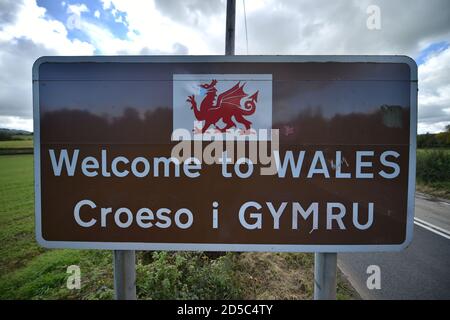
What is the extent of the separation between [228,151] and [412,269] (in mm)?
4689

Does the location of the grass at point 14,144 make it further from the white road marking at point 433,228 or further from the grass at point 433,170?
the grass at point 433,170

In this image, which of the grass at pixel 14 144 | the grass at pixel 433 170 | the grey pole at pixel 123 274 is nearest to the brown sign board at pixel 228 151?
the grey pole at pixel 123 274

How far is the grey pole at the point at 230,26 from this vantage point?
2.60 meters

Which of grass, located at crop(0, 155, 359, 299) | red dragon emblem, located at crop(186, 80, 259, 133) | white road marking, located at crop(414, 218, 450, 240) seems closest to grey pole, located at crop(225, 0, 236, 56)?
red dragon emblem, located at crop(186, 80, 259, 133)

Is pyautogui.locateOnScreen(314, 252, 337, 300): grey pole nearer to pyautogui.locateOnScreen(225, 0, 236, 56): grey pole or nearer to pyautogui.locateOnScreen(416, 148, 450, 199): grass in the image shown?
pyautogui.locateOnScreen(225, 0, 236, 56): grey pole

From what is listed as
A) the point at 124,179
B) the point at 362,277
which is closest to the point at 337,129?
the point at 124,179

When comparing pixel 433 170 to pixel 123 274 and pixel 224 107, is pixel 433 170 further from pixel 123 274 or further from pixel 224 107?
pixel 123 274

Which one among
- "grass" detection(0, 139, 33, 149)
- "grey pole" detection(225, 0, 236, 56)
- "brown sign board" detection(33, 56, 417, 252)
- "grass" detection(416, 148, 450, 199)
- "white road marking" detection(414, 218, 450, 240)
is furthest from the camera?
"grass" detection(0, 139, 33, 149)

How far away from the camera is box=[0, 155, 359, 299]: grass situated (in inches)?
112

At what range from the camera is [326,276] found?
173 cm

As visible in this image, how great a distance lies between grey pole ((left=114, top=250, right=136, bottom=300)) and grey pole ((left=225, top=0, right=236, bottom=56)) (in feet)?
9.19

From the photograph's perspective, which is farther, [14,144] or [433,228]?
[14,144]

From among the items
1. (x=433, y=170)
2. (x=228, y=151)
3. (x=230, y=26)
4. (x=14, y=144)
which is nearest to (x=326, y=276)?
(x=228, y=151)
